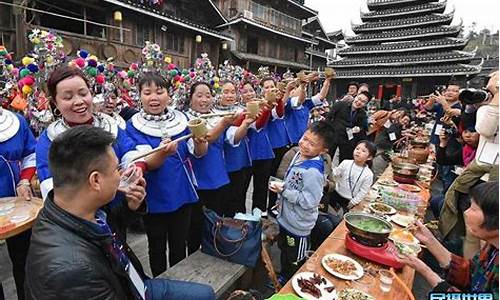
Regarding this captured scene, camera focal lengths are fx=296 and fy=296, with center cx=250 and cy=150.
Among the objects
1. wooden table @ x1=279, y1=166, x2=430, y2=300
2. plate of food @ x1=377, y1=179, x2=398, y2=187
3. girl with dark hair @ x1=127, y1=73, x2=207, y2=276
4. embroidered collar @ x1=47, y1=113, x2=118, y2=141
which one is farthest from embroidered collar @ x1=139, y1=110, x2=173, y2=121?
plate of food @ x1=377, y1=179, x2=398, y2=187

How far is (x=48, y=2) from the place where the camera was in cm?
1171

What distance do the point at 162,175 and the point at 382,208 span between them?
242 cm

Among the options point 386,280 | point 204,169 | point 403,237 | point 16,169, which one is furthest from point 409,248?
point 16,169

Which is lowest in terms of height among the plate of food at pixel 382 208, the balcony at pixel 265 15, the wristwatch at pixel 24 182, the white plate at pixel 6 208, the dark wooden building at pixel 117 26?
the plate of food at pixel 382 208

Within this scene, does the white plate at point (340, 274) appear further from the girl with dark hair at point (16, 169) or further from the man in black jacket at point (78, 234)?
the girl with dark hair at point (16, 169)

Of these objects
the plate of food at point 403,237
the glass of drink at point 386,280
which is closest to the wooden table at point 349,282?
the glass of drink at point 386,280

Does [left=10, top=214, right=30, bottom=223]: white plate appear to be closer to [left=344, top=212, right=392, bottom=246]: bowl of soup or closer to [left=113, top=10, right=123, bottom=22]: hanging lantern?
[left=344, top=212, right=392, bottom=246]: bowl of soup

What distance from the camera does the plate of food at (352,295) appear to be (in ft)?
5.99

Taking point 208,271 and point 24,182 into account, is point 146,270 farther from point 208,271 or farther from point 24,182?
point 24,182

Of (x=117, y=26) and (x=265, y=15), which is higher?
(x=265, y=15)

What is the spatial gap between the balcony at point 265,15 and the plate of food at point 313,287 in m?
19.9

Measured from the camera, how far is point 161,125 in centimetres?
267

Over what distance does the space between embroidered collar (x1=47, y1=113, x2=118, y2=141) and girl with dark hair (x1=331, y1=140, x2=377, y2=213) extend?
9.91 feet

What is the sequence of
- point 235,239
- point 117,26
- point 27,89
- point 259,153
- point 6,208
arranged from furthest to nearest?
point 117,26
point 259,153
point 27,89
point 235,239
point 6,208
